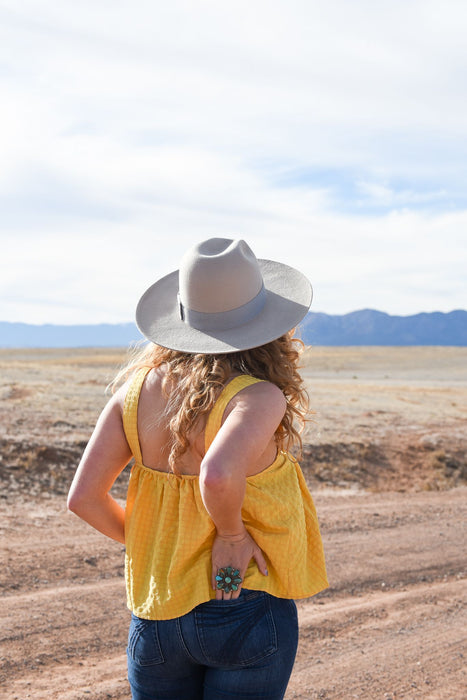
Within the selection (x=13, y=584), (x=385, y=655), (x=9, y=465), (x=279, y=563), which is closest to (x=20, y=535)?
(x=13, y=584)

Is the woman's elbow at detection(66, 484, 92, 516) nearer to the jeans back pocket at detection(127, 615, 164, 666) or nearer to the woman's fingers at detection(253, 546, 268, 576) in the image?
the jeans back pocket at detection(127, 615, 164, 666)

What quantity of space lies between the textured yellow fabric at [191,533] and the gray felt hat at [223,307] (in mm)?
141

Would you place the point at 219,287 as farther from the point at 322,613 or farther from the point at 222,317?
the point at 322,613

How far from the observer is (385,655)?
15.5 ft

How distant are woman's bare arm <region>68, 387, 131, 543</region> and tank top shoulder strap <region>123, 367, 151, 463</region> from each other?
30 millimetres

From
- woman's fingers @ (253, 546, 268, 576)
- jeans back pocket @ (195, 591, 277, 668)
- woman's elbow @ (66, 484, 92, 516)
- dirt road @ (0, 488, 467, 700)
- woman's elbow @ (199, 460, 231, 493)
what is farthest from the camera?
dirt road @ (0, 488, 467, 700)

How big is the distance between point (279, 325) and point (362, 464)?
9.74 metres

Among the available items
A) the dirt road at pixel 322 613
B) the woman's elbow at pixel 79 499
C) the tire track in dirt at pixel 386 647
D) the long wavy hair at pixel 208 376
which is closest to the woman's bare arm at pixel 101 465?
the woman's elbow at pixel 79 499

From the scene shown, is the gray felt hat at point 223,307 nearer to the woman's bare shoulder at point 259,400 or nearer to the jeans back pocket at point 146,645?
the woman's bare shoulder at point 259,400

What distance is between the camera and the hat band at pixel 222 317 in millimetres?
2115

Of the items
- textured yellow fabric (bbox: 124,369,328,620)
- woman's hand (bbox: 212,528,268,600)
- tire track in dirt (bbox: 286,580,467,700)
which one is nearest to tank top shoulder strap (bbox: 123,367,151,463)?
textured yellow fabric (bbox: 124,369,328,620)

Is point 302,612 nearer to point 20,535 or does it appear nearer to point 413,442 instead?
point 20,535

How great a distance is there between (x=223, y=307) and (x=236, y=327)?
0.07 m

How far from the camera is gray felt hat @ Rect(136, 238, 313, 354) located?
6.82ft
